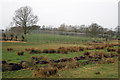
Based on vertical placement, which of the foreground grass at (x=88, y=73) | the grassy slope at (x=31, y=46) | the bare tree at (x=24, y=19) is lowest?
the foreground grass at (x=88, y=73)

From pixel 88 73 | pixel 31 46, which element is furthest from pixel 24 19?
pixel 88 73

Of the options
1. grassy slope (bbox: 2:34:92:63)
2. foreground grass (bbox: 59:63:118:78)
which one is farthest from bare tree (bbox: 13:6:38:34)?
foreground grass (bbox: 59:63:118:78)

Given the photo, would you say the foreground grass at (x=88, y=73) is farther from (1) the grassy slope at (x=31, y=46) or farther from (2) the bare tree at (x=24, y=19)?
(2) the bare tree at (x=24, y=19)

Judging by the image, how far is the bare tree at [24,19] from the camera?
3212 cm

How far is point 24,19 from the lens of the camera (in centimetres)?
3272

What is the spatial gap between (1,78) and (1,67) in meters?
1.74

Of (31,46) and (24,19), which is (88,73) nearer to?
(31,46)

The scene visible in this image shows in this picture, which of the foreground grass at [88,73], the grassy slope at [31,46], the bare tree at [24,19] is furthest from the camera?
the bare tree at [24,19]

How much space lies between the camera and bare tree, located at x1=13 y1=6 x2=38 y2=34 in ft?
105

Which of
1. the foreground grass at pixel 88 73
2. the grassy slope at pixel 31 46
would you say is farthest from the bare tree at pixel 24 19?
Answer: the foreground grass at pixel 88 73

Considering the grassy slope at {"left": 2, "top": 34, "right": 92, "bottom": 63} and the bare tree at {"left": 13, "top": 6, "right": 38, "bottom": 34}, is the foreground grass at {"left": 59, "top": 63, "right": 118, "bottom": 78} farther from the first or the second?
the bare tree at {"left": 13, "top": 6, "right": 38, "bottom": 34}

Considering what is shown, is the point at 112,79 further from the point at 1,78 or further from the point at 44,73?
the point at 1,78

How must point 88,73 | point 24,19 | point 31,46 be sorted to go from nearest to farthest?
point 88,73
point 31,46
point 24,19

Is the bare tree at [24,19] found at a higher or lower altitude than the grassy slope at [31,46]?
higher
